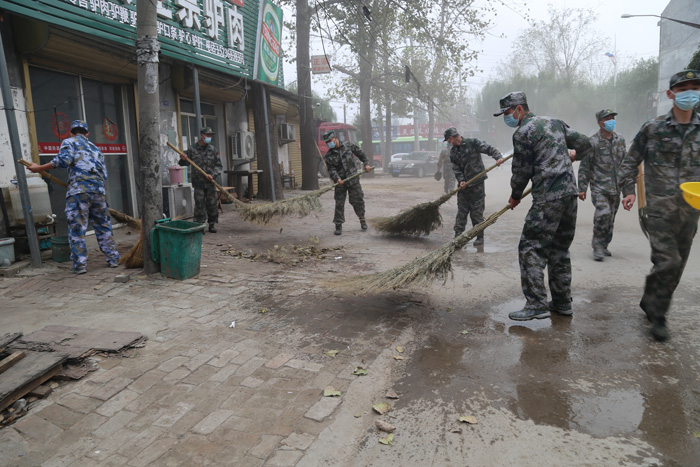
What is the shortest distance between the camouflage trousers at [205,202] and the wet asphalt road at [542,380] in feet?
14.7

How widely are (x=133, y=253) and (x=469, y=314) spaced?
160 inches

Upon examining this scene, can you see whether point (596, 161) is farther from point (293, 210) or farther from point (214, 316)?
point (214, 316)

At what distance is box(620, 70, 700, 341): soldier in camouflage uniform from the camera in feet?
11.7

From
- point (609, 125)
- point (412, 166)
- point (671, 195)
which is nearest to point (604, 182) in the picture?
point (609, 125)

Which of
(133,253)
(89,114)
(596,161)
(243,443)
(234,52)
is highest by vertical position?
(234,52)

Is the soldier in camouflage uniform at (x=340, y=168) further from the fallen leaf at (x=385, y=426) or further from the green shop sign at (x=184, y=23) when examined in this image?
the fallen leaf at (x=385, y=426)

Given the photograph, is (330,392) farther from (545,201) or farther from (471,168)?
(471,168)

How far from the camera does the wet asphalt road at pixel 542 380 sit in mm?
2309

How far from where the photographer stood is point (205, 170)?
8320 millimetres

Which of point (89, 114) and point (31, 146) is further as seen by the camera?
point (89, 114)

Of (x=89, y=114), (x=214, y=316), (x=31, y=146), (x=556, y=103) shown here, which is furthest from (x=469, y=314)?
(x=556, y=103)

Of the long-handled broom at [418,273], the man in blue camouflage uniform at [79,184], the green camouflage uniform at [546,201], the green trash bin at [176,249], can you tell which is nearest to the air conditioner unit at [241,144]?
the man in blue camouflage uniform at [79,184]

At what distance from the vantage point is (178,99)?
10.3 meters

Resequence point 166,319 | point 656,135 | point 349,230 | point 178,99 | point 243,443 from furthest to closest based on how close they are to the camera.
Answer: point 178,99 → point 349,230 → point 166,319 → point 656,135 → point 243,443
